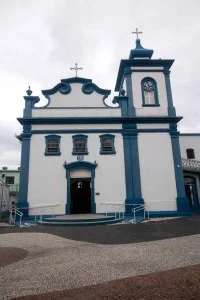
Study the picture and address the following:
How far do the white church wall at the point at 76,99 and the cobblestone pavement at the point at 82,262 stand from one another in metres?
11.5

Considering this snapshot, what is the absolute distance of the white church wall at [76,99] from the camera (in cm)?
1777

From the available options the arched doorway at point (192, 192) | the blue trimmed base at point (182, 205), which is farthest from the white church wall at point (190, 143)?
the blue trimmed base at point (182, 205)

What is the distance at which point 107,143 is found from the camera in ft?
55.8

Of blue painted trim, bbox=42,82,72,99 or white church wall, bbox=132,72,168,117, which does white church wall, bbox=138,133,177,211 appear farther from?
blue painted trim, bbox=42,82,72,99

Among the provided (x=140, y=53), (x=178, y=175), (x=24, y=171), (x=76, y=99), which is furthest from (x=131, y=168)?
(x=140, y=53)

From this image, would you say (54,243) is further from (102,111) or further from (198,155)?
(198,155)

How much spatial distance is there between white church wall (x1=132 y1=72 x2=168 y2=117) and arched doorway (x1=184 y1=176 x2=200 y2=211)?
7.14 metres

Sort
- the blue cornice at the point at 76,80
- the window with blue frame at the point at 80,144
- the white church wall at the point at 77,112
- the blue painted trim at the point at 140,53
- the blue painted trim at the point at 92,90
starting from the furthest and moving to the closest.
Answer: the blue painted trim at the point at 140,53
the blue cornice at the point at 76,80
the blue painted trim at the point at 92,90
the white church wall at the point at 77,112
the window with blue frame at the point at 80,144

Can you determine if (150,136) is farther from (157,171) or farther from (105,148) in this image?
(105,148)

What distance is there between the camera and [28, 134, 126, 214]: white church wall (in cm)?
1556

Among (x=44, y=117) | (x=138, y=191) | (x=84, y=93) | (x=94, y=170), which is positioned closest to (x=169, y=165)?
(x=138, y=191)

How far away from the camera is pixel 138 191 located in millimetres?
15984

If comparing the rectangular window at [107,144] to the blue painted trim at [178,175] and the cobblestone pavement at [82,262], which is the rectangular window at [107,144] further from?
the cobblestone pavement at [82,262]

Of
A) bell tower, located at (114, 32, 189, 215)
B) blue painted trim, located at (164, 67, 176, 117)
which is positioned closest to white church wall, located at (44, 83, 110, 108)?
bell tower, located at (114, 32, 189, 215)
